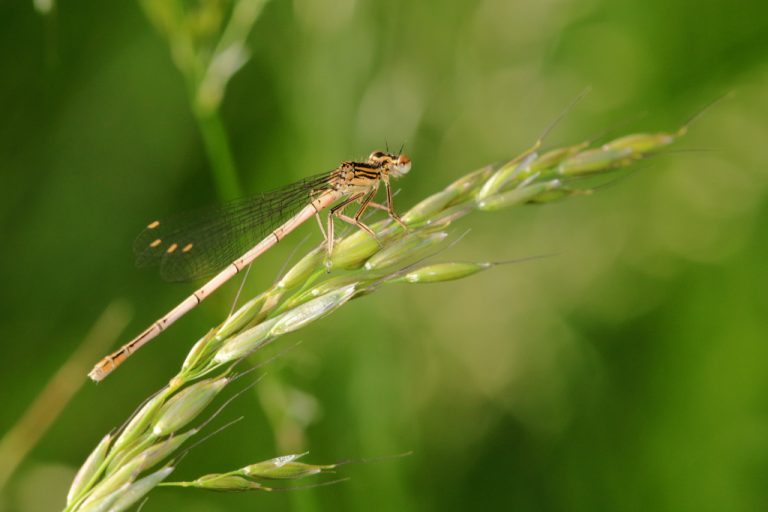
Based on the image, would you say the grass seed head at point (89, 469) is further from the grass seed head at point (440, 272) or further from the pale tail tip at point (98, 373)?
the grass seed head at point (440, 272)

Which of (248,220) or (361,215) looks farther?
(248,220)

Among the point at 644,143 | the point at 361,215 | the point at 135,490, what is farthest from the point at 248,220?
the point at 644,143

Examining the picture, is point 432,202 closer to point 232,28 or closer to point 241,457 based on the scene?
point 232,28

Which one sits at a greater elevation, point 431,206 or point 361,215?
point 361,215

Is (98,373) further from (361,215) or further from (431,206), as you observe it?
(361,215)

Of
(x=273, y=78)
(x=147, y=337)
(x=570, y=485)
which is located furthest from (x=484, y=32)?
(x=147, y=337)

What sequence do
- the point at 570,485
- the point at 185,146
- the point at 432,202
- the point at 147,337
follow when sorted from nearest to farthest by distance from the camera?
the point at 432,202, the point at 147,337, the point at 570,485, the point at 185,146

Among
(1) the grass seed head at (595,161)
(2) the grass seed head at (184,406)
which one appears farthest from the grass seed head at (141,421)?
(1) the grass seed head at (595,161)

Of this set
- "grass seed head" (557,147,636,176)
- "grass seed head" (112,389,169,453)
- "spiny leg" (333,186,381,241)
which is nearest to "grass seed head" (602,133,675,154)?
"grass seed head" (557,147,636,176)
